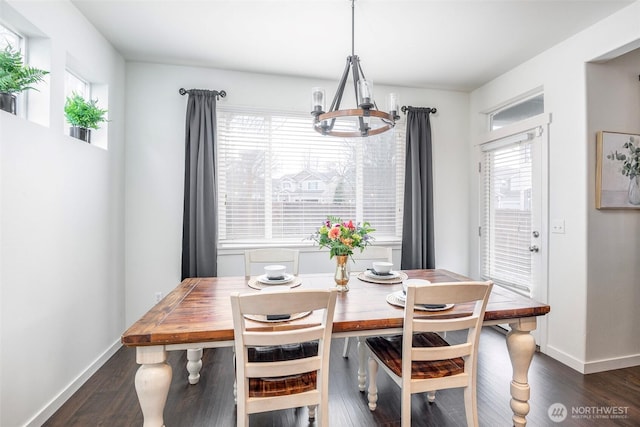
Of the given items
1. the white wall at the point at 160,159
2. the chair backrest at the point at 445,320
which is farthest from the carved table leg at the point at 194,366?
the chair backrest at the point at 445,320

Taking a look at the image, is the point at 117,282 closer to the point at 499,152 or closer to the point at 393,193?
the point at 393,193

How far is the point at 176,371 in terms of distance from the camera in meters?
2.41

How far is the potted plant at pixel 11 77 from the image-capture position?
1590mm

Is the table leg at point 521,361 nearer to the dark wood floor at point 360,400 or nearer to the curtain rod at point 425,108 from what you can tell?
the dark wood floor at point 360,400

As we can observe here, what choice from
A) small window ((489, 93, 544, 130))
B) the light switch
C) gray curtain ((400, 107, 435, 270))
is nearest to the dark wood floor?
the light switch

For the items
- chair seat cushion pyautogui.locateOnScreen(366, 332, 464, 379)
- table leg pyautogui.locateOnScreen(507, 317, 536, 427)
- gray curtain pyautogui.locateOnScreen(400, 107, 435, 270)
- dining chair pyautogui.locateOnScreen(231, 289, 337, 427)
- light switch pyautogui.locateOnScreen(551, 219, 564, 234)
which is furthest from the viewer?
gray curtain pyautogui.locateOnScreen(400, 107, 435, 270)

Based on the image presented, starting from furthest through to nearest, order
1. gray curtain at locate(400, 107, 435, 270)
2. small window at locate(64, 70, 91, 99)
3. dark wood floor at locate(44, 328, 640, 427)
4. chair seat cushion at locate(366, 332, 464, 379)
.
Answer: gray curtain at locate(400, 107, 435, 270)
small window at locate(64, 70, 91, 99)
dark wood floor at locate(44, 328, 640, 427)
chair seat cushion at locate(366, 332, 464, 379)

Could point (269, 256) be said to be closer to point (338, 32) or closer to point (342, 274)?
point (342, 274)

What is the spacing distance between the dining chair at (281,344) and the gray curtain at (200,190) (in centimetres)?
169

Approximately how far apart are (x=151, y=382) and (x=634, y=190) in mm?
3653

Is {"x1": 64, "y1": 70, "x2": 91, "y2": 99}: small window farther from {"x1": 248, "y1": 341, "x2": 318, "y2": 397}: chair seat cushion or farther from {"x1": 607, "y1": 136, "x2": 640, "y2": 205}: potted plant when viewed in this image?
{"x1": 607, "y1": 136, "x2": 640, "y2": 205}: potted plant

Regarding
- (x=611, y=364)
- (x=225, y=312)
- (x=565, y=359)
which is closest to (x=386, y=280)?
(x=225, y=312)

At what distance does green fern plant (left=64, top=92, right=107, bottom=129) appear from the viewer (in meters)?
2.22

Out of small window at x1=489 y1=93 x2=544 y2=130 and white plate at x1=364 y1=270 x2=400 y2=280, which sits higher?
small window at x1=489 y1=93 x2=544 y2=130
